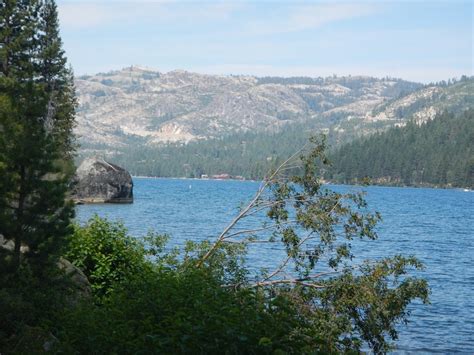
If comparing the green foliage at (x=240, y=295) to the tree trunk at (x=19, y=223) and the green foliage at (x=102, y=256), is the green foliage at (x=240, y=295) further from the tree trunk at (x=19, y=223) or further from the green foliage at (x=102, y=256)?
the tree trunk at (x=19, y=223)

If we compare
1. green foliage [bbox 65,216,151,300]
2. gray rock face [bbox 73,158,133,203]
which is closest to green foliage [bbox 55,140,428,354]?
green foliage [bbox 65,216,151,300]

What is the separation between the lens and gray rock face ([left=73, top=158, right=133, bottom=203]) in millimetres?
95562

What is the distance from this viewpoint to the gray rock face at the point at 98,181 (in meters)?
95.6

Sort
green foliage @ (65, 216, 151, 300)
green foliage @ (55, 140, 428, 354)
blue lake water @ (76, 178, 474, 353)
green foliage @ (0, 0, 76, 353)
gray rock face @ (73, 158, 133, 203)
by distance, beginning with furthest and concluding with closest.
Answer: gray rock face @ (73, 158, 133, 203)
blue lake water @ (76, 178, 474, 353)
green foliage @ (65, 216, 151, 300)
green foliage @ (0, 0, 76, 353)
green foliage @ (55, 140, 428, 354)

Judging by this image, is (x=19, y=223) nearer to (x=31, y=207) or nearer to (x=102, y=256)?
(x=31, y=207)

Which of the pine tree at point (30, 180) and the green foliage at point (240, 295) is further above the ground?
the pine tree at point (30, 180)

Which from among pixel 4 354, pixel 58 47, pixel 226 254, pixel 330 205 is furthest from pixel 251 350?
pixel 58 47

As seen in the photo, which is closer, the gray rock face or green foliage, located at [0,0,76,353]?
green foliage, located at [0,0,76,353]

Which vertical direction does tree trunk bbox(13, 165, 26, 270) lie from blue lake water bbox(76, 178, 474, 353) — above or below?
above

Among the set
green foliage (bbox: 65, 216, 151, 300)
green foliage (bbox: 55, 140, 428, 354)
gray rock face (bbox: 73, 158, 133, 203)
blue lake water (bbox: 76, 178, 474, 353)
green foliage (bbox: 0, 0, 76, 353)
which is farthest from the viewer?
gray rock face (bbox: 73, 158, 133, 203)

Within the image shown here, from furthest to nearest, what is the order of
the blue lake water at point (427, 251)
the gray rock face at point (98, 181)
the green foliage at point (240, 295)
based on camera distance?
the gray rock face at point (98, 181) → the blue lake water at point (427, 251) → the green foliage at point (240, 295)

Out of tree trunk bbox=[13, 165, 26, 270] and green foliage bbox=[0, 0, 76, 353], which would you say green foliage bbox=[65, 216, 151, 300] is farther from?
tree trunk bbox=[13, 165, 26, 270]

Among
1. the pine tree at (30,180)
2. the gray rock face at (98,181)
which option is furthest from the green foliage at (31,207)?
the gray rock face at (98,181)

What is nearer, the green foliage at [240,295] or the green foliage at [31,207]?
the green foliage at [240,295]
